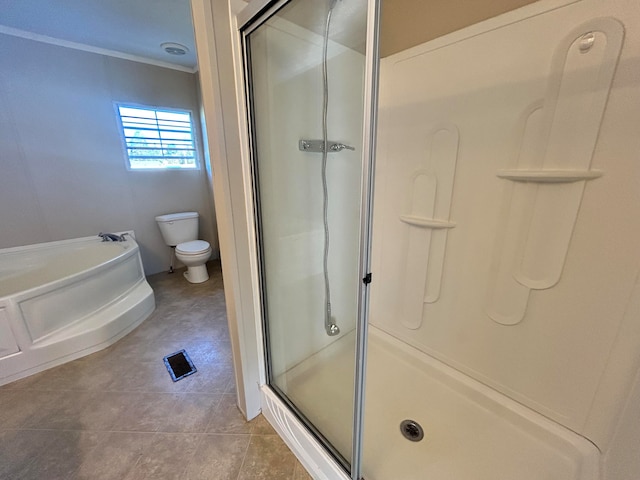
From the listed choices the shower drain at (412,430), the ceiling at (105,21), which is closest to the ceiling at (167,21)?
the ceiling at (105,21)

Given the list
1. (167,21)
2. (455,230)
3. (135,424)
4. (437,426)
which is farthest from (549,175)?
(167,21)

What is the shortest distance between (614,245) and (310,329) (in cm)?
138

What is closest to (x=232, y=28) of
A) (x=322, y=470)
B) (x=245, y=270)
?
(x=245, y=270)

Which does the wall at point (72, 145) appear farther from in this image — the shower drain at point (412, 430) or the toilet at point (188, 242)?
the shower drain at point (412, 430)

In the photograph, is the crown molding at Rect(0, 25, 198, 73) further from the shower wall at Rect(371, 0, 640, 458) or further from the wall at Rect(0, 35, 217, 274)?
the shower wall at Rect(371, 0, 640, 458)

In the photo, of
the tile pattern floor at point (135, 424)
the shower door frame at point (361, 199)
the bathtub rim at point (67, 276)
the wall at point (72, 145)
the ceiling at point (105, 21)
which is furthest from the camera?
the wall at point (72, 145)

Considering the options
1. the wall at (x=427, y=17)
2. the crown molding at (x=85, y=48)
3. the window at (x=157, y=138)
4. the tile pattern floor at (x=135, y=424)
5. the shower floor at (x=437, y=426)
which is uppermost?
the crown molding at (x=85, y=48)

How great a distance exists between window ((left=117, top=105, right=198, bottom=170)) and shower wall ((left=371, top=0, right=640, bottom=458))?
2.62m

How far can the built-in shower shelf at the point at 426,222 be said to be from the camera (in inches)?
54.2

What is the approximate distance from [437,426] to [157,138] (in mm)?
3596

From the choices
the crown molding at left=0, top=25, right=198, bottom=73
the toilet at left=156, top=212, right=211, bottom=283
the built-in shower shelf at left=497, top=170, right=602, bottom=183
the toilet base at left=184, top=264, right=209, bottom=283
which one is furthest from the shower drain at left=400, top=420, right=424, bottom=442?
the crown molding at left=0, top=25, right=198, bottom=73

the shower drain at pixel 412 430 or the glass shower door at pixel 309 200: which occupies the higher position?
the glass shower door at pixel 309 200

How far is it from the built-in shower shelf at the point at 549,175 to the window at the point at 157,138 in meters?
3.26

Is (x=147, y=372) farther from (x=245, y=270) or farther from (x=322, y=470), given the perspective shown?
(x=322, y=470)
